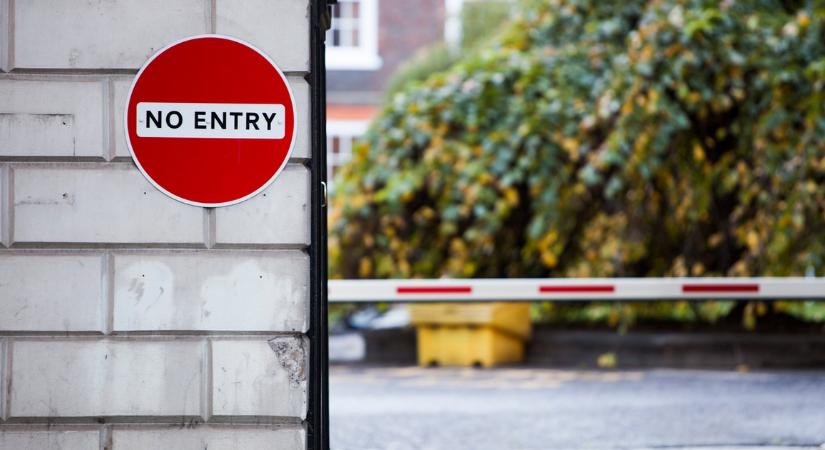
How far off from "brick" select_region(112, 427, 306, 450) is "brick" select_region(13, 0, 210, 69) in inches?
53.8

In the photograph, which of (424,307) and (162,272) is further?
(424,307)

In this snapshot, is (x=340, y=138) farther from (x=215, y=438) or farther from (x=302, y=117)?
(x=215, y=438)

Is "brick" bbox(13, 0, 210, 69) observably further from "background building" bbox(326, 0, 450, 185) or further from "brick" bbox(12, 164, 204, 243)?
"background building" bbox(326, 0, 450, 185)

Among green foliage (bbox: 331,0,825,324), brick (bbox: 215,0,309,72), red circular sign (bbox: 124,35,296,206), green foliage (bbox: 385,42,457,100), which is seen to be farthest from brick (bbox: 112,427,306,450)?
green foliage (bbox: 385,42,457,100)

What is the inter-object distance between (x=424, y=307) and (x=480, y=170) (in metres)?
1.46

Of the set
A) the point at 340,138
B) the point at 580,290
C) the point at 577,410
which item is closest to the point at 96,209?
the point at 580,290

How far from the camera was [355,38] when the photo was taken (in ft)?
60.0

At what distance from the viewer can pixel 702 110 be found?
9.76 m

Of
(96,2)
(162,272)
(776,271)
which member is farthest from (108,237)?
(776,271)

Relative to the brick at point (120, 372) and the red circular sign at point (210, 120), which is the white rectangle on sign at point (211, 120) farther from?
the brick at point (120, 372)

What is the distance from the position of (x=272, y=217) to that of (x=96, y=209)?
652mm

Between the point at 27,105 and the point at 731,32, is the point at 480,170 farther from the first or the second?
the point at 27,105

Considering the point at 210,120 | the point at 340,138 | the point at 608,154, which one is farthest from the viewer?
the point at 340,138

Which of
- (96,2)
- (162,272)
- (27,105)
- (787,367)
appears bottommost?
(787,367)
